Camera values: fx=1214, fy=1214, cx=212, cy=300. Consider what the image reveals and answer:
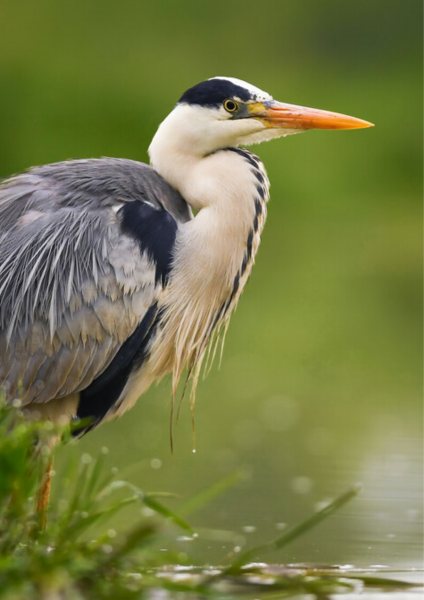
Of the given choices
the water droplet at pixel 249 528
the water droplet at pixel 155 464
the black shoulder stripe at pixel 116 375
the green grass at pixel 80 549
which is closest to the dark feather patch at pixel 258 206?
the black shoulder stripe at pixel 116 375

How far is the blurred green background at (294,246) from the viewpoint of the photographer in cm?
432

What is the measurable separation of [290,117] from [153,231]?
0.59 m

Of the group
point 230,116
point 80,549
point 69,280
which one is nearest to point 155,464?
point 69,280

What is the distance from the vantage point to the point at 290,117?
3730mm

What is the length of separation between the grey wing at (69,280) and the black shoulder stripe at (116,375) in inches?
1.4

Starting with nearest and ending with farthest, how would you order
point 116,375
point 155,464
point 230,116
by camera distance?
point 116,375 → point 230,116 → point 155,464

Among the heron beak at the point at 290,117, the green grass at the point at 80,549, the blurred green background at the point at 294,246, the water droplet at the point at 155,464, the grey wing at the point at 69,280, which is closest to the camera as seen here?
the green grass at the point at 80,549

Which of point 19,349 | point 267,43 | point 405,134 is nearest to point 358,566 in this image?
point 19,349

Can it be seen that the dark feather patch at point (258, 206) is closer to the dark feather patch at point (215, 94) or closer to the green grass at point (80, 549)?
the dark feather patch at point (215, 94)

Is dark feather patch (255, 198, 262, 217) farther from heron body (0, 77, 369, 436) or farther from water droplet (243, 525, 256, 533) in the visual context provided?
water droplet (243, 525, 256, 533)

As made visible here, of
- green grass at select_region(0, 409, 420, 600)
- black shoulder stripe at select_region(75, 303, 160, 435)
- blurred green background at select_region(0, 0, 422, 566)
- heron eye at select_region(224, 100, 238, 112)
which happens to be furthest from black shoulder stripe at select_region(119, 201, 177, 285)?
green grass at select_region(0, 409, 420, 600)

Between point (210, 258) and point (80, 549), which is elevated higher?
point (210, 258)

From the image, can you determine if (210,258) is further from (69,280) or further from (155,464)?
(155,464)

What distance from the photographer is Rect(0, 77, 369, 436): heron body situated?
3451 mm
